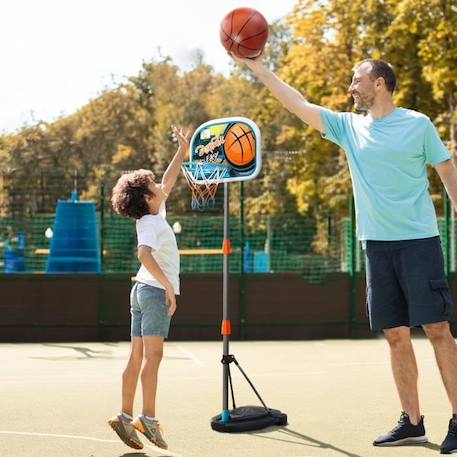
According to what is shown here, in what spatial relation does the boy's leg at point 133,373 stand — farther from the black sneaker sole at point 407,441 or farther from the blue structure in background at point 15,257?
the blue structure in background at point 15,257

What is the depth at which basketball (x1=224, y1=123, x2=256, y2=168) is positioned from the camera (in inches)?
255

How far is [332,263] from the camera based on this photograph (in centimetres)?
1562

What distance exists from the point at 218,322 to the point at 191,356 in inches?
83.2

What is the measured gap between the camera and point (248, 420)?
6.30 m

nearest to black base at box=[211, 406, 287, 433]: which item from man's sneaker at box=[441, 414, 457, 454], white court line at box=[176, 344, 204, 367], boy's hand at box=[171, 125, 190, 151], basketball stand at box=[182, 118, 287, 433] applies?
basketball stand at box=[182, 118, 287, 433]

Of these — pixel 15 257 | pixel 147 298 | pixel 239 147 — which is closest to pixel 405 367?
pixel 147 298

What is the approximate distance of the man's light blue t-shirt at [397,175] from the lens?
5480 millimetres

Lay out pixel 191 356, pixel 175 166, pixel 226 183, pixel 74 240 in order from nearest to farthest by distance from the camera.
Result: pixel 175 166 < pixel 226 183 < pixel 191 356 < pixel 74 240

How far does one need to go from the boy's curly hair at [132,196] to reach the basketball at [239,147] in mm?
969

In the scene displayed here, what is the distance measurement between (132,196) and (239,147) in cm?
113

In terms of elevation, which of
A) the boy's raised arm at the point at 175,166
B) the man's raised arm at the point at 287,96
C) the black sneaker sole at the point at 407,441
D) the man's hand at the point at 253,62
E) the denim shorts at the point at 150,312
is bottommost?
the black sneaker sole at the point at 407,441

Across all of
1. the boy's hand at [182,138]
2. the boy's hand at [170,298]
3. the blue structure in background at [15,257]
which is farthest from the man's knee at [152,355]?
the blue structure in background at [15,257]

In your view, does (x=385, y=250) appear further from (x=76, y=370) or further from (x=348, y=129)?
(x=76, y=370)

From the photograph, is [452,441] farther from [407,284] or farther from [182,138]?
[182,138]
